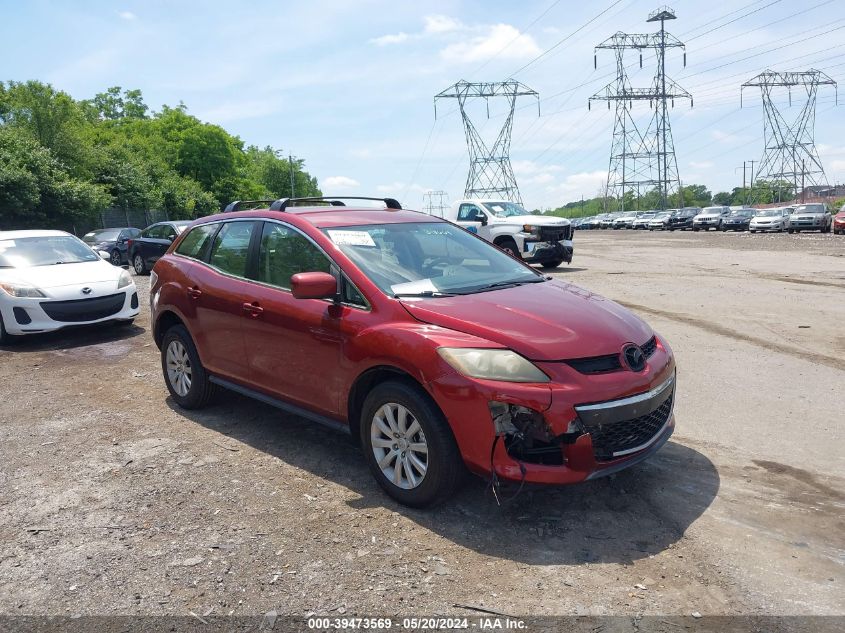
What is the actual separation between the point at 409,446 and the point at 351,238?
5.08ft

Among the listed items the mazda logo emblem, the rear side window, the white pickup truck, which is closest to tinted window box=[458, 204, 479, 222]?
the white pickup truck

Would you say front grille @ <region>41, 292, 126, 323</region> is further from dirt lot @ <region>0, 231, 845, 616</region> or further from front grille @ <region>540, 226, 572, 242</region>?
front grille @ <region>540, 226, 572, 242</region>

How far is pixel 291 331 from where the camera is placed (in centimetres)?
434

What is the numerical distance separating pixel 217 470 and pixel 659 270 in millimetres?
13726

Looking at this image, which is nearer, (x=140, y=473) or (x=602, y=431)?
(x=602, y=431)

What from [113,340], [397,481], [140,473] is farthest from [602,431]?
[113,340]

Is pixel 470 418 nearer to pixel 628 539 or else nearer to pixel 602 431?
pixel 602 431

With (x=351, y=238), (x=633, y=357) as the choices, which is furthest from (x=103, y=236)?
(x=633, y=357)

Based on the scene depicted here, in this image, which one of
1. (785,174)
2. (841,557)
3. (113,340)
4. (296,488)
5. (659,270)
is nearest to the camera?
(841,557)

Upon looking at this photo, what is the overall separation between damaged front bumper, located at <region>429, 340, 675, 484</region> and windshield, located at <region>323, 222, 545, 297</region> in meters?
0.94

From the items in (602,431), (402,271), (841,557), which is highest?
(402,271)

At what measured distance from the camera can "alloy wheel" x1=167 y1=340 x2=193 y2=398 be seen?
551cm

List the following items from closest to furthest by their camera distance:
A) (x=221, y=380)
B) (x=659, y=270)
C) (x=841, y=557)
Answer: (x=841, y=557), (x=221, y=380), (x=659, y=270)

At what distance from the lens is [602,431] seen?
11.0ft
